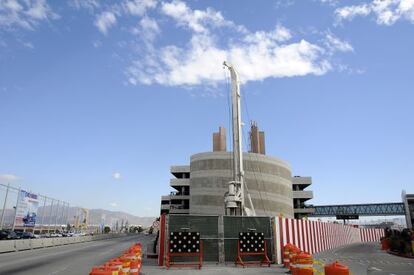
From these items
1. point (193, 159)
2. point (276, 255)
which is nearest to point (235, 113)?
point (276, 255)

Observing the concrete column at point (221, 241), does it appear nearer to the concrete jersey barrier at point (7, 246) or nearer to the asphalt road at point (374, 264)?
the asphalt road at point (374, 264)

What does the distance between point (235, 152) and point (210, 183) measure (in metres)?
53.1

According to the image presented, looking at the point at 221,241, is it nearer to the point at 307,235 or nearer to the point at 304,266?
the point at 304,266

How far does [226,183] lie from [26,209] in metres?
39.8

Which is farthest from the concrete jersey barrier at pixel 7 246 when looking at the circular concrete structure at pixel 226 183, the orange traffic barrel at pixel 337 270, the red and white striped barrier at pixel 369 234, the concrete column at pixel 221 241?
the circular concrete structure at pixel 226 183

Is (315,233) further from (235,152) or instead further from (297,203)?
(297,203)

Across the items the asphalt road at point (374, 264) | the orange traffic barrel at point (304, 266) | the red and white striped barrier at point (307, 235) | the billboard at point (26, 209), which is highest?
the billboard at point (26, 209)

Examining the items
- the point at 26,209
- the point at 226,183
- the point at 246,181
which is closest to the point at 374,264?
the point at 26,209

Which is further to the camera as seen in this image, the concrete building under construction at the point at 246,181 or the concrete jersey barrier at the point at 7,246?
the concrete building under construction at the point at 246,181

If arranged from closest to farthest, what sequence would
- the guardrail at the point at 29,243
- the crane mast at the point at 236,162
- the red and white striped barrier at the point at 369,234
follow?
the crane mast at the point at 236,162
the guardrail at the point at 29,243
the red and white striped barrier at the point at 369,234

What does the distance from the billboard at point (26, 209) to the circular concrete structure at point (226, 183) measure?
35.1 m

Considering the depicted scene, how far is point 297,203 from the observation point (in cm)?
11044

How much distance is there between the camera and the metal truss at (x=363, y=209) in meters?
124

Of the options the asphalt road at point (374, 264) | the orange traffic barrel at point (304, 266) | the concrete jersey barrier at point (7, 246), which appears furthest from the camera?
the concrete jersey barrier at point (7, 246)
